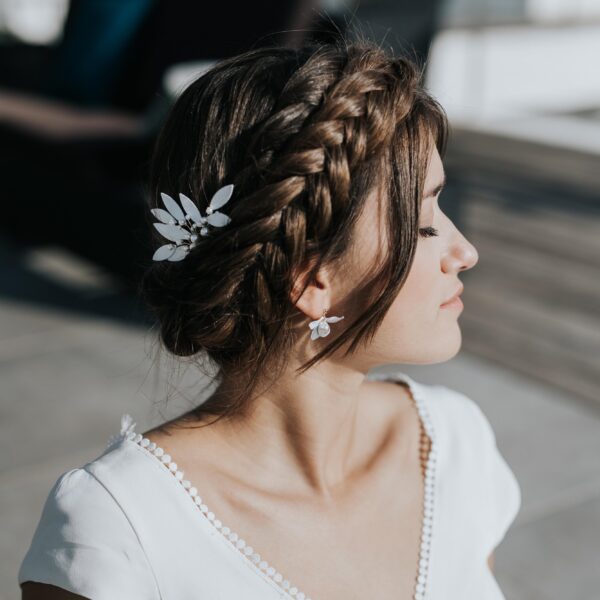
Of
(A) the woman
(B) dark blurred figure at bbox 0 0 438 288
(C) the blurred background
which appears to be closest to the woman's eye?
(A) the woman

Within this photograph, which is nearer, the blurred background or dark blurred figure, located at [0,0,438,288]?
the blurred background

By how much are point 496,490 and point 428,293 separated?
37 centimetres

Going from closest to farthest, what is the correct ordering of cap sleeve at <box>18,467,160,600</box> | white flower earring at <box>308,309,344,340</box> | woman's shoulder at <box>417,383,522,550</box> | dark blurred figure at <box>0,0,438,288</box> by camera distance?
cap sleeve at <box>18,467,160,600</box>, white flower earring at <box>308,309,344,340</box>, woman's shoulder at <box>417,383,522,550</box>, dark blurred figure at <box>0,0,438,288</box>

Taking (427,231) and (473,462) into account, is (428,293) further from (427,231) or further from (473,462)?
(473,462)

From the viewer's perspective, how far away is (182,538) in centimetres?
111

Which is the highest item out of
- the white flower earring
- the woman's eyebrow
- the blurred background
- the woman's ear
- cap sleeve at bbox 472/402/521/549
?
the woman's eyebrow

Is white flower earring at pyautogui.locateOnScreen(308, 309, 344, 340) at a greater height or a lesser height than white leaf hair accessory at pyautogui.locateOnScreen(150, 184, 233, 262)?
lesser

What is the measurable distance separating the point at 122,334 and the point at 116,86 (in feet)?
5.48

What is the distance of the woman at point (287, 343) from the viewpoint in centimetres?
106

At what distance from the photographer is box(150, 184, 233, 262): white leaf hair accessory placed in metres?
1.08

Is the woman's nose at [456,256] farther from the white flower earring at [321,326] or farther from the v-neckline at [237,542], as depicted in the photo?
the v-neckline at [237,542]

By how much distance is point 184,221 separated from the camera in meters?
1.12

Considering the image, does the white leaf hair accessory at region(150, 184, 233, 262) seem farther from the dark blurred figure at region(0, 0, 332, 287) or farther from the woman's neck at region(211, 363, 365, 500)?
the dark blurred figure at region(0, 0, 332, 287)

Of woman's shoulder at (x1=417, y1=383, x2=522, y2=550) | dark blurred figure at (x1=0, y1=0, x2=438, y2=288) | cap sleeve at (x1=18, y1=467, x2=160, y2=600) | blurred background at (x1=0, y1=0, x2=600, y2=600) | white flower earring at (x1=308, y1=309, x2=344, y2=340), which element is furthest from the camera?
dark blurred figure at (x1=0, y1=0, x2=438, y2=288)
